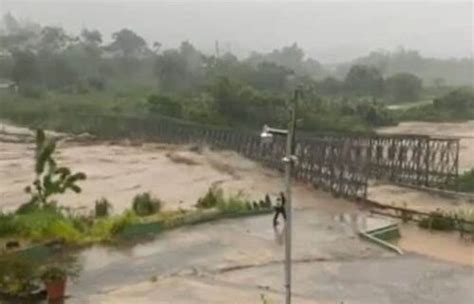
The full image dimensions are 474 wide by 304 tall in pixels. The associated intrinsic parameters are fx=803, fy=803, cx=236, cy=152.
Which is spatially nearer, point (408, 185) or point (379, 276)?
point (379, 276)

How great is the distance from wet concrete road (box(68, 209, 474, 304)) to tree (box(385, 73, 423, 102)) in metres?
64.7

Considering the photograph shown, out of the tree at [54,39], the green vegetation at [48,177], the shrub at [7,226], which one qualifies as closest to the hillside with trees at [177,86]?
the tree at [54,39]

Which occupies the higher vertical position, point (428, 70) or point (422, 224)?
point (428, 70)

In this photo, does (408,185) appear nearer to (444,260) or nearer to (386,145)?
(386,145)

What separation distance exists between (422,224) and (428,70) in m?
141

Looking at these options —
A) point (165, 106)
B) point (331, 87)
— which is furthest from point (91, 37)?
point (165, 106)

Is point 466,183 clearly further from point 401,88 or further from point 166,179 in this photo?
point 401,88

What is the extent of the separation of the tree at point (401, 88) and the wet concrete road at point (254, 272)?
212 feet

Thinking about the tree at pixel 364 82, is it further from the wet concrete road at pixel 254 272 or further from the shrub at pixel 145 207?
the wet concrete road at pixel 254 272

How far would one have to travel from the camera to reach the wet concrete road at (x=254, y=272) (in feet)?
46.5

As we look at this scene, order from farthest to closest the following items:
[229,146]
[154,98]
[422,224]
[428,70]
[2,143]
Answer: [428,70] < [154,98] < [2,143] < [229,146] < [422,224]

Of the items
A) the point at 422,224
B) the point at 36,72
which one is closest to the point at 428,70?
the point at 36,72

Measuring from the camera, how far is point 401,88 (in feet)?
273

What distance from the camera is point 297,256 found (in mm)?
17250
